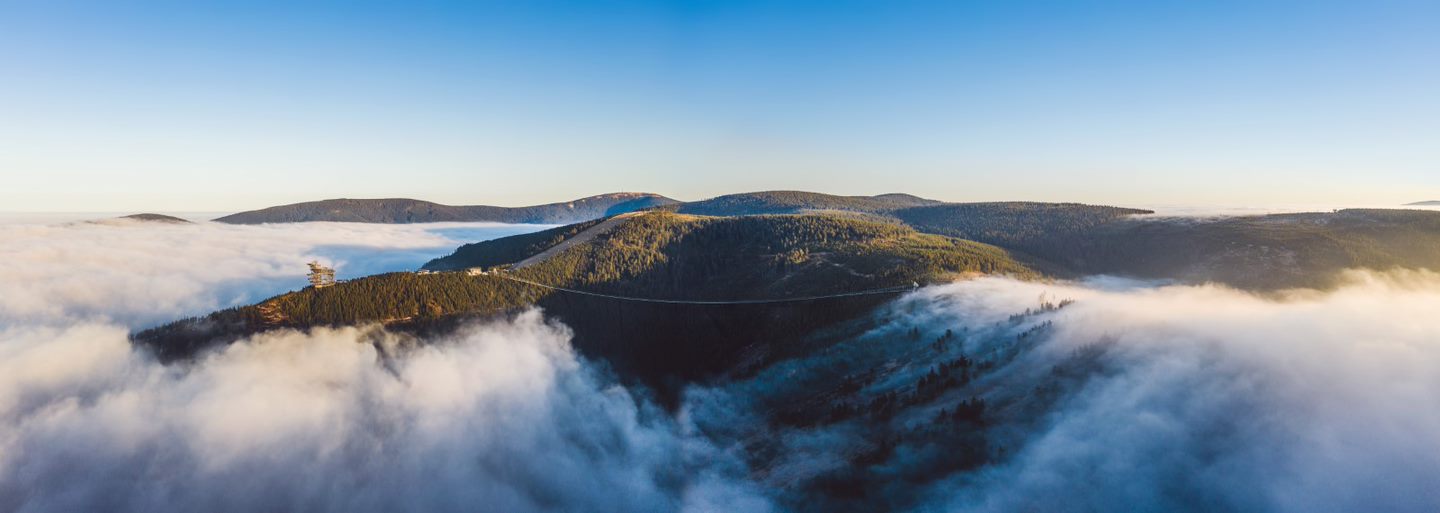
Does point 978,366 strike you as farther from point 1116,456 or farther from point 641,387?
point 641,387

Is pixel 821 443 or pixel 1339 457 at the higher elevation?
pixel 1339 457

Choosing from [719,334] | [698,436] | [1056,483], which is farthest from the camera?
[719,334]

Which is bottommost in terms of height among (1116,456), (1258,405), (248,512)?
(248,512)

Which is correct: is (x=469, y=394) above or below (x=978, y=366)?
below

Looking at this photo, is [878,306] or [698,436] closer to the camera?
[698,436]

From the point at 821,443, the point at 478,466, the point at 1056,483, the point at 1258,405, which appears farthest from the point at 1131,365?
the point at 478,466

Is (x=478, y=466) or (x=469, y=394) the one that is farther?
(x=469, y=394)

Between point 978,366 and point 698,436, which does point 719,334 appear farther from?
point 978,366

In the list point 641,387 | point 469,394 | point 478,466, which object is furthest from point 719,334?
point 478,466

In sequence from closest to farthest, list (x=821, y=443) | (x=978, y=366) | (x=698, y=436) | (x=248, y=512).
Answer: (x=248, y=512)
(x=821, y=443)
(x=978, y=366)
(x=698, y=436)
